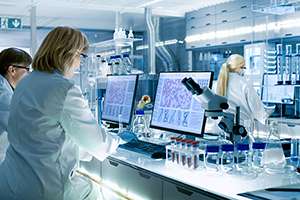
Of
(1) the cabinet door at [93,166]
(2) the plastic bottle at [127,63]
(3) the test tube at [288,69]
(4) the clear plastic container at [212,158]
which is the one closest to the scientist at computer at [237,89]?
(2) the plastic bottle at [127,63]

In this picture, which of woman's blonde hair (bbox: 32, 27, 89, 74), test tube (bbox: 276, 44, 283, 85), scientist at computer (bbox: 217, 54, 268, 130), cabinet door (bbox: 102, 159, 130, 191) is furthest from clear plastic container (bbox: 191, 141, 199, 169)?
test tube (bbox: 276, 44, 283, 85)

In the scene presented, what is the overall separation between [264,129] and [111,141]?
91 cm

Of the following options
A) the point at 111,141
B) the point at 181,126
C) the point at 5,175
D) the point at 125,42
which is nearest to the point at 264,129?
the point at 181,126

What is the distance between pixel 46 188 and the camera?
163cm

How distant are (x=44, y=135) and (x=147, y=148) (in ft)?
2.59

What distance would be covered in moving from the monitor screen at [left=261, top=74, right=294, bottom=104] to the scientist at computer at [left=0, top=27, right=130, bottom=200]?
130 inches

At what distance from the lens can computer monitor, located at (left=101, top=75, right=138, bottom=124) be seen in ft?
8.95

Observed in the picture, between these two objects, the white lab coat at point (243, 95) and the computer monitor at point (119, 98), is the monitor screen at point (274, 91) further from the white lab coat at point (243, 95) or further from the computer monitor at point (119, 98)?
the computer monitor at point (119, 98)

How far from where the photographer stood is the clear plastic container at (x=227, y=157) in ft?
5.73

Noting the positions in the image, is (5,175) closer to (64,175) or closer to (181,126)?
(64,175)

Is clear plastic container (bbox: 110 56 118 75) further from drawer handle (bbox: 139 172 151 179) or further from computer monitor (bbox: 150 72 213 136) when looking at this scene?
drawer handle (bbox: 139 172 151 179)

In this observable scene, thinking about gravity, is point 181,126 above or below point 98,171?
above

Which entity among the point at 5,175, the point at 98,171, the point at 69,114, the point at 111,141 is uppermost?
the point at 69,114

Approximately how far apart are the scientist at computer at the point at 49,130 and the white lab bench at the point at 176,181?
28 cm
